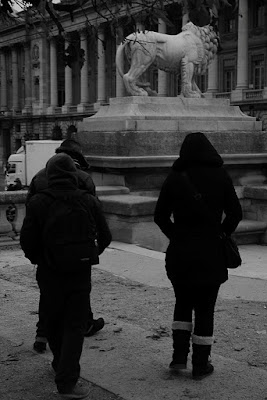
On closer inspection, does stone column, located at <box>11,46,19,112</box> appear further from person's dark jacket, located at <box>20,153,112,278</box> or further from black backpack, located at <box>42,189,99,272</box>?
black backpack, located at <box>42,189,99,272</box>

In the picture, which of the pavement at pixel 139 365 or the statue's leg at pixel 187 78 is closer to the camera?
the pavement at pixel 139 365

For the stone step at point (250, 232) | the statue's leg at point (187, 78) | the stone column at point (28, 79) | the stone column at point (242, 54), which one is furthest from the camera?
the stone column at point (28, 79)

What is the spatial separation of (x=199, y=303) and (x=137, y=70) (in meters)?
9.29

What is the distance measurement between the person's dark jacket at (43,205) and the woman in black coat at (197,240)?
677 mm

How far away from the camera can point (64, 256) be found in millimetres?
4848

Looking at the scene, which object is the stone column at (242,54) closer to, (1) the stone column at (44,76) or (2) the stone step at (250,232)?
(1) the stone column at (44,76)

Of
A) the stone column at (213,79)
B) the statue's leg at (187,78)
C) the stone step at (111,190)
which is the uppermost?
the stone column at (213,79)

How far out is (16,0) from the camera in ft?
18.0

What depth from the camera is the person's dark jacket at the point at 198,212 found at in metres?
5.20

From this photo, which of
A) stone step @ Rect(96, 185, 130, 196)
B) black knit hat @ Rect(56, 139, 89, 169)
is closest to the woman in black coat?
black knit hat @ Rect(56, 139, 89, 169)

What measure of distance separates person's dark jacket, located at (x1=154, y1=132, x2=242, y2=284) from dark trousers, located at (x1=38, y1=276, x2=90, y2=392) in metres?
0.77

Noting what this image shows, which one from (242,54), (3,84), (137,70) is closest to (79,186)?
(137,70)

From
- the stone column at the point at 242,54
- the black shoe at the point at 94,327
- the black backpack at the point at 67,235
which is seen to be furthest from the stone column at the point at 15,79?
the black backpack at the point at 67,235

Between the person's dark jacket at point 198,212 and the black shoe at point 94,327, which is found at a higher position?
the person's dark jacket at point 198,212
